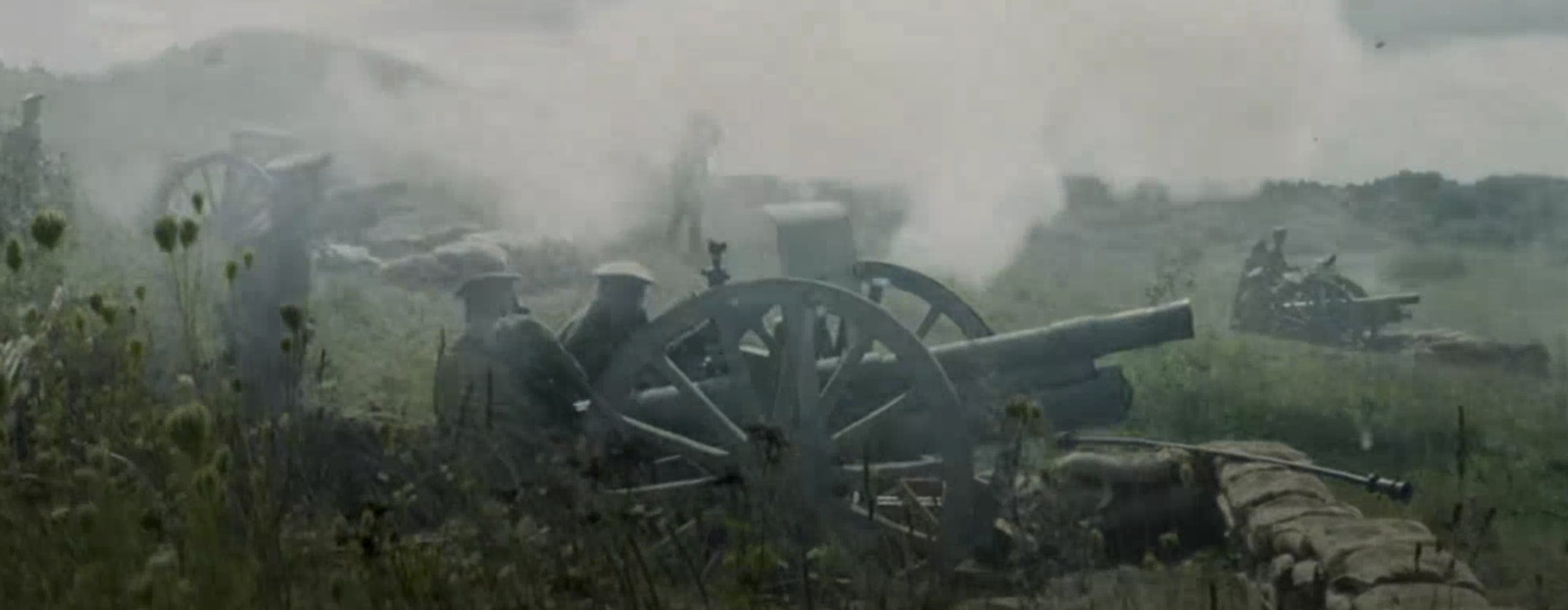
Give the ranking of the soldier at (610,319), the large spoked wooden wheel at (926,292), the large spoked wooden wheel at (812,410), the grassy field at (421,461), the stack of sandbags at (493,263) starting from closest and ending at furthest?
the grassy field at (421,461) → the large spoked wooden wheel at (812,410) → the soldier at (610,319) → the large spoked wooden wheel at (926,292) → the stack of sandbags at (493,263)

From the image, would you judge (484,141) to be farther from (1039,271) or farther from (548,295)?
(548,295)

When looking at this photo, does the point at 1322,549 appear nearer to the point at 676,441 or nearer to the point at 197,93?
the point at 676,441

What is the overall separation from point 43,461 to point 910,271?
6191mm

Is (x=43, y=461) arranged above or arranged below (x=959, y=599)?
above

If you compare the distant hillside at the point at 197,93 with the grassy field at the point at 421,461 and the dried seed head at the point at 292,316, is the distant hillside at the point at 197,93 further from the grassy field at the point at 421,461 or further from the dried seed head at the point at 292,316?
the dried seed head at the point at 292,316

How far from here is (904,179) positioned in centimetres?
2536

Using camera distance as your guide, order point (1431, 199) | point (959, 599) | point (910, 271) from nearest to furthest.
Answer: point (959, 599) → point (910, 271) → point (1431, 199)

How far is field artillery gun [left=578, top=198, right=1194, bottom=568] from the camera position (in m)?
8.15

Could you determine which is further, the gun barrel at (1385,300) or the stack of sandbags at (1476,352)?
the gun barrel at (1385,300)

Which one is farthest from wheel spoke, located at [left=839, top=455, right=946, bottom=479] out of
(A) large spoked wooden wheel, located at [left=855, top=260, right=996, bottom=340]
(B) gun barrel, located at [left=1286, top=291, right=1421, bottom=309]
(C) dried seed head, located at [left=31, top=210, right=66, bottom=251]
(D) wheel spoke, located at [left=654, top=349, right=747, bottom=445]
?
(B) gun barrel, located at [left=1286, top=291, right=1421, bottom=309]

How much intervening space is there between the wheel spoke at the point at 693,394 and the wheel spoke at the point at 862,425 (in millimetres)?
376

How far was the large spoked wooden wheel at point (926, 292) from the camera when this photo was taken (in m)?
9.75

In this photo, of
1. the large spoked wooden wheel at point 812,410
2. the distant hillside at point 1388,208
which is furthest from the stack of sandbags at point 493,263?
the distant hillside at point 1388,208

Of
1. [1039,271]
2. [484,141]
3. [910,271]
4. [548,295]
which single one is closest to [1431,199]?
[1039,271]
